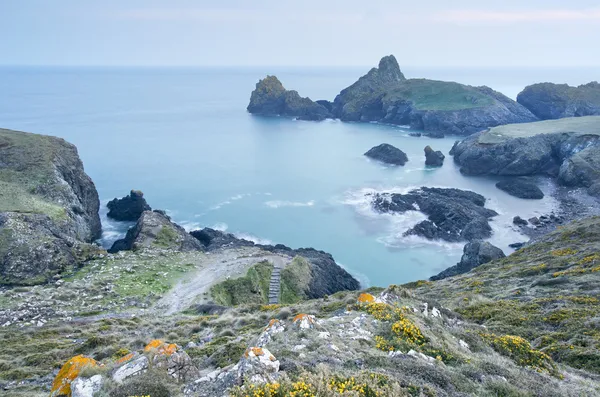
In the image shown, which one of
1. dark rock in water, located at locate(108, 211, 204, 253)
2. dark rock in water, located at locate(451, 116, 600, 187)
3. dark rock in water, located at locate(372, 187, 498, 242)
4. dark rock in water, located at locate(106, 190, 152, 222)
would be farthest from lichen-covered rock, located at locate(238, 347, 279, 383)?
dark rock in water, located at locate(451, 116, 600, 187)

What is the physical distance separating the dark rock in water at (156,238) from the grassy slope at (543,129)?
6766cm

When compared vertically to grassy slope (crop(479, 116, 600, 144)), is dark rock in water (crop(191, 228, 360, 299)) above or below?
below

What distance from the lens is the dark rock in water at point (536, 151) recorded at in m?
72.7

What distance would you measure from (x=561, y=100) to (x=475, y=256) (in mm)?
112530

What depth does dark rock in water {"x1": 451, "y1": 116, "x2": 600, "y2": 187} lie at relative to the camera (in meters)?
72.7

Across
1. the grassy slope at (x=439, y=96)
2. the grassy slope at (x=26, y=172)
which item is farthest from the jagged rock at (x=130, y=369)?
the grassy slope at (x=439, y=96)

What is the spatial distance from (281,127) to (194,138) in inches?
1248

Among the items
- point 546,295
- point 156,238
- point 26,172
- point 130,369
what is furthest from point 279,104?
point 130,369

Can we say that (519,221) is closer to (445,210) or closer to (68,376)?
(445,210)

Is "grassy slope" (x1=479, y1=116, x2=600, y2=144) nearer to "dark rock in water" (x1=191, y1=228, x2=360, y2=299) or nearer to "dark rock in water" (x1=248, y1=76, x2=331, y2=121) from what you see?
"dark rock in water" (x1=191, y1=228, x2=360, y2=299)

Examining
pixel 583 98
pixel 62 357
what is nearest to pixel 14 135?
pixel 62 357

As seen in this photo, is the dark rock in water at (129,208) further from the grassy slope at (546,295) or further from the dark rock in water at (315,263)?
the grassy slope at (546,295)

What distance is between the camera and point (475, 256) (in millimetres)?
39125

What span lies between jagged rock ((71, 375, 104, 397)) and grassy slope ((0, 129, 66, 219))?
35.7 m
